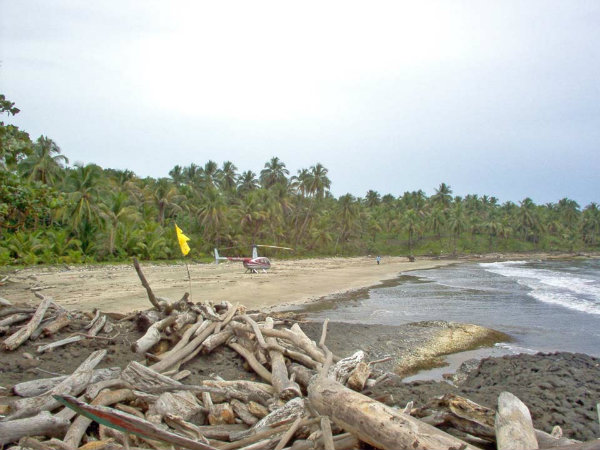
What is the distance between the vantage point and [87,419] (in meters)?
4.38

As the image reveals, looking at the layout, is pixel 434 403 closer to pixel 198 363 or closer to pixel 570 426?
pixel 570 426

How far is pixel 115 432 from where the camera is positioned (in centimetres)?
425

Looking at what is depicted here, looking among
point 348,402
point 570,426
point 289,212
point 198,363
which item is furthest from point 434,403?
point 289,212

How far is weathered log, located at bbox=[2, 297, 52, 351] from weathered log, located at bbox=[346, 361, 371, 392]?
4.89m

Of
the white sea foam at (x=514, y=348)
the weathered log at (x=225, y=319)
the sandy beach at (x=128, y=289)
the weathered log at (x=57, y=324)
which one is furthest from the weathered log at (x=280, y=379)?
the sandy beach at (x=128, y=289)

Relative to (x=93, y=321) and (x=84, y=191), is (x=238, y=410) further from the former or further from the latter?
(x=84, y=191)

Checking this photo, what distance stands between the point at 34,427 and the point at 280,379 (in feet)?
9.29

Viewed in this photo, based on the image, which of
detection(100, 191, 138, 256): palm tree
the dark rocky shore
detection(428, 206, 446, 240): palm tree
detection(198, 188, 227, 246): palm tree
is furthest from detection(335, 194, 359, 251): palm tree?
the dark rocky shore

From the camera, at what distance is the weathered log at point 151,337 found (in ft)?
21.6

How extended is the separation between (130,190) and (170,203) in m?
5.44

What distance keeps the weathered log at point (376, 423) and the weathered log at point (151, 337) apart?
355 centimetres

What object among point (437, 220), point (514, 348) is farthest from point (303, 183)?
point (514, 348)

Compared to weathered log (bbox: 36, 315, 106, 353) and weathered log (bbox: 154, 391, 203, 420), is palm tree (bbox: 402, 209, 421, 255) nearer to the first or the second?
weathered log (bbox: 36, 315, 106, 353)

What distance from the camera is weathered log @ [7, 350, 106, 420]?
4402 mm
